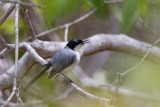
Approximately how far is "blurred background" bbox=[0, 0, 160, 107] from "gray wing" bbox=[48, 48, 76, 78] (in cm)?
16

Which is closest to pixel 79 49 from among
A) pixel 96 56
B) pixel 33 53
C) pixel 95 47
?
pixel 95 47

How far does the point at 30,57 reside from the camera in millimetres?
3111

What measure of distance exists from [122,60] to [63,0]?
203 inches

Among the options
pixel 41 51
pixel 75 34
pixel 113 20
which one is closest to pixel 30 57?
pixel 41 51

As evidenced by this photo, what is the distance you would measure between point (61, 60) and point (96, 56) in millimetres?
2846

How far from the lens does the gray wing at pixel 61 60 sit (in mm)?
3143

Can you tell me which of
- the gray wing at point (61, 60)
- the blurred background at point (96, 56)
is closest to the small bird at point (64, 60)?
the gray wing at point (61, 60)

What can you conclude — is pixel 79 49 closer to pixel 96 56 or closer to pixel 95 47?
pixel 95 47

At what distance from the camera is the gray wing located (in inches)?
124

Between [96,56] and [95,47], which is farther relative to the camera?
[96,56]

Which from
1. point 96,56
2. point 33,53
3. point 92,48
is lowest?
point 96,56

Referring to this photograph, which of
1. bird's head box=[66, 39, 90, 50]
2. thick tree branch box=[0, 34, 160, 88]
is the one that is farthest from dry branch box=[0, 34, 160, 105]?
bird's head box=[66, 39, 90, 50]

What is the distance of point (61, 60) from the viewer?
3215 mm

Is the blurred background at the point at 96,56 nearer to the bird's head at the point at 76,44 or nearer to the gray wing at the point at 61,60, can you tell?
the gray wing at the point at 61,60
